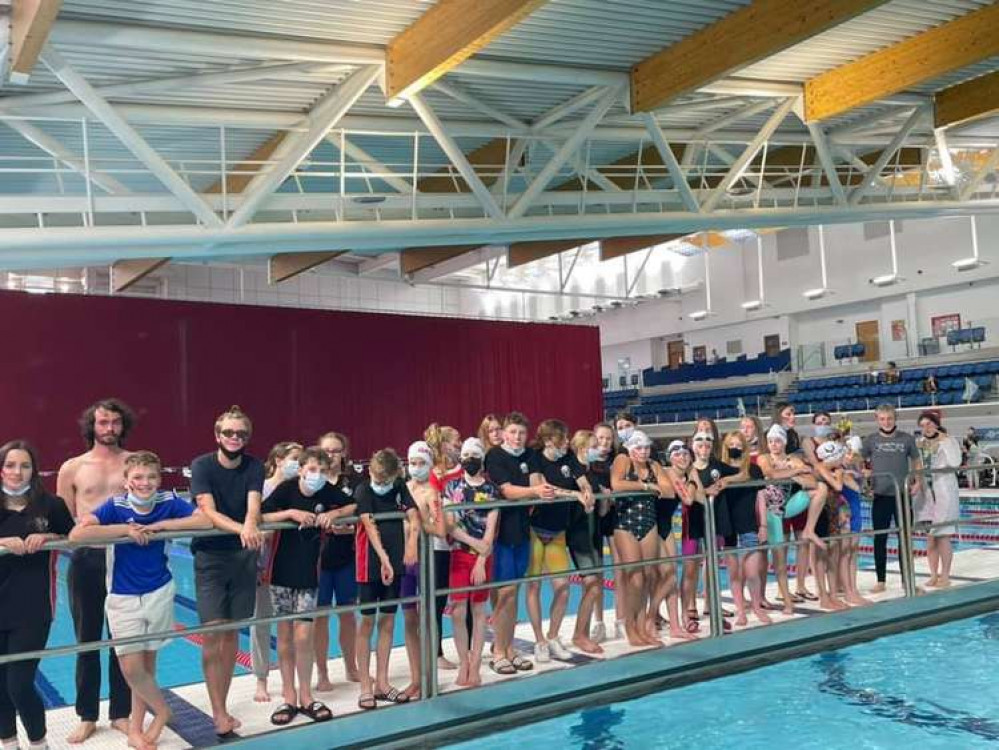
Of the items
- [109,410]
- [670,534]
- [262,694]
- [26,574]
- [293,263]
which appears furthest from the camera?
[293,263]

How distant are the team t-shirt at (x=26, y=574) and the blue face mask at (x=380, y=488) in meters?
1.43

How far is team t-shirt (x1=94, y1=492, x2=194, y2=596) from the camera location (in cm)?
363

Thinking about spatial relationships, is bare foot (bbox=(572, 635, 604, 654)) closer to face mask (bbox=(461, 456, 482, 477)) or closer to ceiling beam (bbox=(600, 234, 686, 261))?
face mask (bbox=(461, 456, 482, 477))

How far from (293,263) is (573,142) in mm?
6910

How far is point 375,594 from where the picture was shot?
4.42 meters

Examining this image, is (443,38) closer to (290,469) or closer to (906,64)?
(290,469)

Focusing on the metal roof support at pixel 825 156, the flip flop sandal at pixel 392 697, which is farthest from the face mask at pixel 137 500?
the metal roof support at pixel 825 156

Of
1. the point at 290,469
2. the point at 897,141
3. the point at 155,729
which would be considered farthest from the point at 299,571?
the point at 897,141

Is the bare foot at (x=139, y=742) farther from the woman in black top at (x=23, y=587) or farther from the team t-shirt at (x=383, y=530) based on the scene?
the team t-shirt at (x=383, y=530)

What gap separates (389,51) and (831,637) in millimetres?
6213

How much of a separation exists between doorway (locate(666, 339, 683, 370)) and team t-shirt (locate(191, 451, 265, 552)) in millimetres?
29247

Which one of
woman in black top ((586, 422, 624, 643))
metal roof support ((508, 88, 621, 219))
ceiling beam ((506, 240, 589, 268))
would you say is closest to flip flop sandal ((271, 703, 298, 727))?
woman in black top ((586, 422, 624, 643))

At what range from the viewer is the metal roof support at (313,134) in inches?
330

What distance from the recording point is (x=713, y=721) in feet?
14.7
